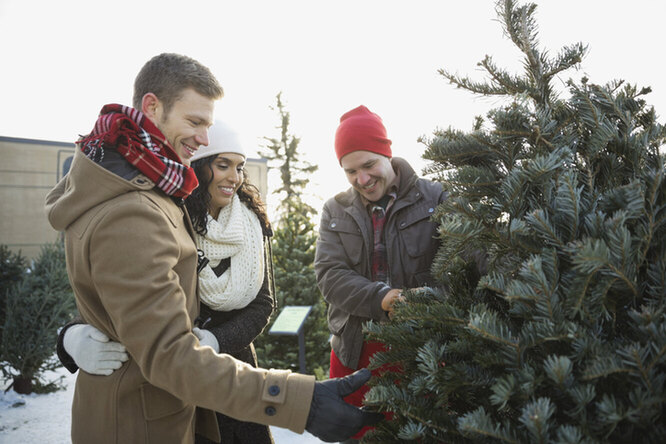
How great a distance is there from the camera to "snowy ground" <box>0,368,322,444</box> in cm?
438

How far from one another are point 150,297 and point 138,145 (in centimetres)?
56

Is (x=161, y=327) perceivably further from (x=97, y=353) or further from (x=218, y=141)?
(x=218, y=141)

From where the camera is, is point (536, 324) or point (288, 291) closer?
point (536, 324)

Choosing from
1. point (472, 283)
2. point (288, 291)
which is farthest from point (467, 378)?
point (288, 291)

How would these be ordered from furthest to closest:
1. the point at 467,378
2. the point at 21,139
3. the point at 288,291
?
the point at 21,139 < the point at 288,291 < the point at 467,378

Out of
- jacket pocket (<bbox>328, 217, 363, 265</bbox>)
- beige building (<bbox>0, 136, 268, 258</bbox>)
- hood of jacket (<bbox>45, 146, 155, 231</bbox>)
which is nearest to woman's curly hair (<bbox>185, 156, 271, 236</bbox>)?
jacket pocket (<bbox>328, 217, 363, 265</bbox>)

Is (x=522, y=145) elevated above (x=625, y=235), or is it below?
above

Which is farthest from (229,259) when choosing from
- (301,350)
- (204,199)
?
(301,350)

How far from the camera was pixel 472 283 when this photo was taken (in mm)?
1344

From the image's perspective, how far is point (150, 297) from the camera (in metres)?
1.34

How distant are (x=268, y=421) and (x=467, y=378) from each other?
683 millimetres

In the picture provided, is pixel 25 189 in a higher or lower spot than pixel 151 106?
higher

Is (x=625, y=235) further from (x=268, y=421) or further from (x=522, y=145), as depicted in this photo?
(x=268, y=421)

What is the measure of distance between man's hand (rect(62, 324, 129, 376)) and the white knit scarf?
0.63 metres
